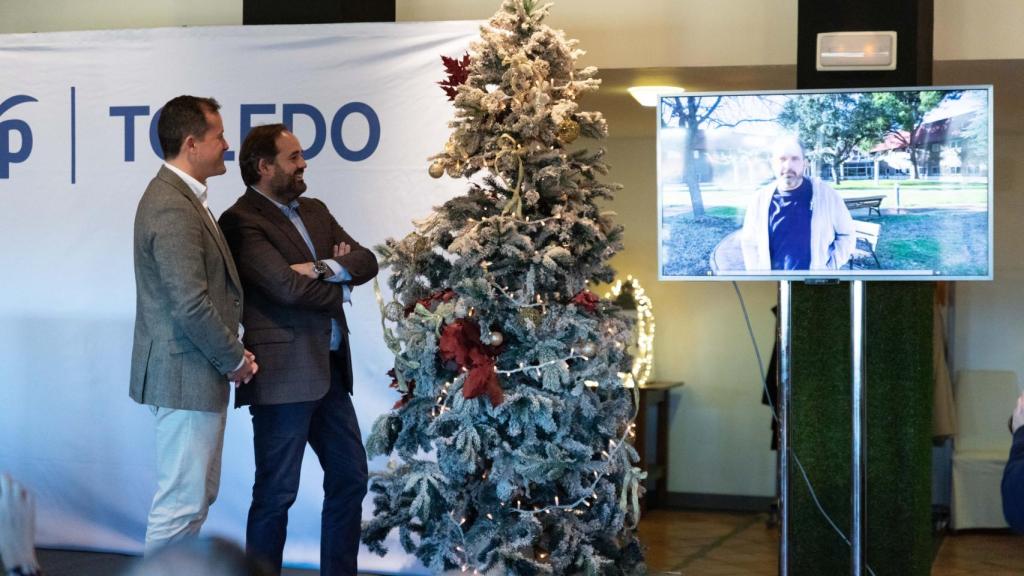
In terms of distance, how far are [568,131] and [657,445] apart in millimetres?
4321

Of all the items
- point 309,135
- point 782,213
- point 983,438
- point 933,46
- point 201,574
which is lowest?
point 983,438

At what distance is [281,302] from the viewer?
149 inches

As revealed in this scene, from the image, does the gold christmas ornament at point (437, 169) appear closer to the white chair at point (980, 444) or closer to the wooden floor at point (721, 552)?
the wooden floor at point (721, 552)

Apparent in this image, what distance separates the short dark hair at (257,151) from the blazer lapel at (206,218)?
30 centimetres

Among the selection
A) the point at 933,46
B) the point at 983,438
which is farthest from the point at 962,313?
the point at 933,46

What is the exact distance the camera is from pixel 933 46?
517 cm

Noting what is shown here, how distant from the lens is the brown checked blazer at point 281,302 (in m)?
3.76

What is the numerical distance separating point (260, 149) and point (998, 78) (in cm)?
357

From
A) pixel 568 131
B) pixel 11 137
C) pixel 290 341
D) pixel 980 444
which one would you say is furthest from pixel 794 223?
pixel 980 444

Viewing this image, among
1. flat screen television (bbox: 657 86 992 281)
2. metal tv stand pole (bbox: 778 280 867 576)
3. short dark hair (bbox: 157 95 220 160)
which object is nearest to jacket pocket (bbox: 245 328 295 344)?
short dark hair (bbox: 157 95 220 160)

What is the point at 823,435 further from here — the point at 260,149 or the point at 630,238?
the point at 630,238

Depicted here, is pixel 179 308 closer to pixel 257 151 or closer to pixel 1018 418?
pixel 257 151

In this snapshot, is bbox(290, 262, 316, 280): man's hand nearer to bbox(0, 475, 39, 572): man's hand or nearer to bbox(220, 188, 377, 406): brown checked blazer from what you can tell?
bbox(220, 188, 377, 406): brown checked blazer

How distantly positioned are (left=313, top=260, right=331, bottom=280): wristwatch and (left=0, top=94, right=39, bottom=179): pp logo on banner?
7.22 feet
